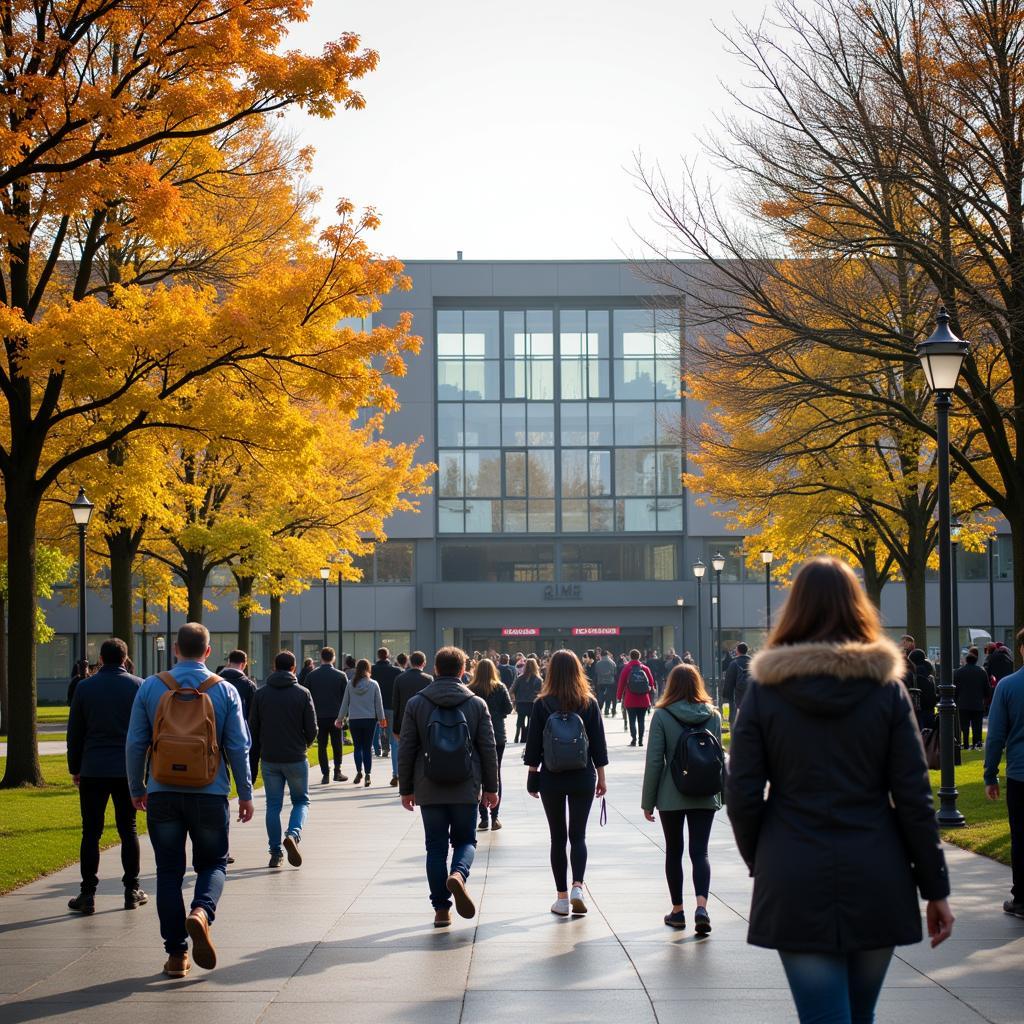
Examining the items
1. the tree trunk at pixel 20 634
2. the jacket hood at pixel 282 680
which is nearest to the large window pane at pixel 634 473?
the tree trunk at pixel 20 634

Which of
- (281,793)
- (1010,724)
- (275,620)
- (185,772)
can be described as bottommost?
(281,793)

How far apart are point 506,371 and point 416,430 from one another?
4.76 meters

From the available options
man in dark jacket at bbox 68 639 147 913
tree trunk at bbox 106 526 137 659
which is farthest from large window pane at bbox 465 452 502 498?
man in dark jacket at bbox 68 639 147 913

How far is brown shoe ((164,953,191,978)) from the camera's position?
8.11 metres

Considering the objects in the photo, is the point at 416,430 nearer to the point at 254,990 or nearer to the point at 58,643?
the point at 58,643

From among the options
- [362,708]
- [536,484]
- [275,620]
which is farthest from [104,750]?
[536,484]

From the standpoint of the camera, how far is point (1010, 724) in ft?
31.9

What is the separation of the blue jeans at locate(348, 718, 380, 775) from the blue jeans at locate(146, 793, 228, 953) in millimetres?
12910

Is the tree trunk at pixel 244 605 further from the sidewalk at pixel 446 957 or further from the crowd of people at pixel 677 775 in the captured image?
the sidewalk at pixel 446 957

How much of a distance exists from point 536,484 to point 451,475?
12.3 ft

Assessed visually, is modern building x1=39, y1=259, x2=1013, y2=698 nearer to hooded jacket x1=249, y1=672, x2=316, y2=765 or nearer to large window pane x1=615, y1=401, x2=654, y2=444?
large window pane x1=615, y1=401, x2=654, y2=444

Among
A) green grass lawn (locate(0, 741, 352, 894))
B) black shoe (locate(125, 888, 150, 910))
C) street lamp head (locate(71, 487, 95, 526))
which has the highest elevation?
street lamp head (locate(71, 487, 95, 526))

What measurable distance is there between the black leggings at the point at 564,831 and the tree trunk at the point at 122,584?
16650 mm

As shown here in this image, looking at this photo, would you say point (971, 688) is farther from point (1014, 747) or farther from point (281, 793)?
point (1014, 747)
